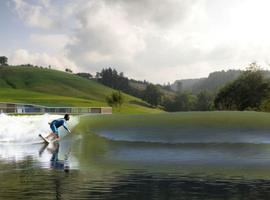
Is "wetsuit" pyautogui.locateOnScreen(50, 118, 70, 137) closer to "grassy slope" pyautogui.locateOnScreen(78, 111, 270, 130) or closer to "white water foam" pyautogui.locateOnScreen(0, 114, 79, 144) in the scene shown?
"white water foam" pyautogui.locateOnScreen(0, 114, 79, 144)

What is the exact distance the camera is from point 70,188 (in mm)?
15578

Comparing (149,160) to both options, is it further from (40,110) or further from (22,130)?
(40,110)

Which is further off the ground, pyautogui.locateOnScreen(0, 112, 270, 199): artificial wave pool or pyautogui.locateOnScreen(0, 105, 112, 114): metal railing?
pyautogui.locateOnScreen(0, 105, 112, 114): metal railing

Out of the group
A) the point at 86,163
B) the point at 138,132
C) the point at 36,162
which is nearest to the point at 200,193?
the point at 86,163

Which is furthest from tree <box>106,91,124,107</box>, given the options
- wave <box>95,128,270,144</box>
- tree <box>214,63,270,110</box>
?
wave <box>95,128,270,144</box>

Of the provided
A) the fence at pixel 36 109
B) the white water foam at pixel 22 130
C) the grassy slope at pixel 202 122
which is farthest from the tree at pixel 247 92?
the white water foam at pixel 22 130

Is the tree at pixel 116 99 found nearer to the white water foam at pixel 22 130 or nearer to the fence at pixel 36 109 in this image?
the fence at pixel 36 109

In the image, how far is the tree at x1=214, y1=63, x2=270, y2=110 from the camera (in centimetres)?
10350

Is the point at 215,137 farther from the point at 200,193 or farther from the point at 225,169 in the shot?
the point at 200,193

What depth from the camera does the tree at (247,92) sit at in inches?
4075

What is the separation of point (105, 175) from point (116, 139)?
17377 millimetres

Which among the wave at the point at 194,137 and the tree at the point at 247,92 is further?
the tree at the point at 247,92

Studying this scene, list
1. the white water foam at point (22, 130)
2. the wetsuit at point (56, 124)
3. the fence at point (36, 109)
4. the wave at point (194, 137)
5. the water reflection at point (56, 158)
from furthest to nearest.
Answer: the fence at point (36, 109) → the white water foam at point (22, 130) → the wetsuit at point (56, 124) → the wave at point (194, 137) → the water reflection at point (56, 158)

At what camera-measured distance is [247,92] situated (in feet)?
347
